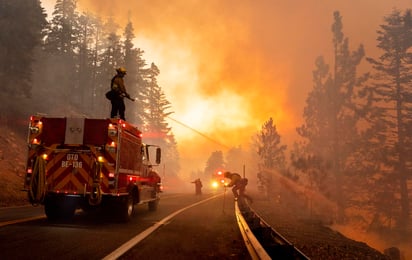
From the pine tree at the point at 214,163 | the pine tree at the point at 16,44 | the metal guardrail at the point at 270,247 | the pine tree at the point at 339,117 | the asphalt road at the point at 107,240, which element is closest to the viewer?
the asphalt road at the point at 107,240

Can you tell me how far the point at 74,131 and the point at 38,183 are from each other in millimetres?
1765

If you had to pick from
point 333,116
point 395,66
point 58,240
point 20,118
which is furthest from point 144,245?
point 333,116

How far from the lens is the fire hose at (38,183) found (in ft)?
35.2

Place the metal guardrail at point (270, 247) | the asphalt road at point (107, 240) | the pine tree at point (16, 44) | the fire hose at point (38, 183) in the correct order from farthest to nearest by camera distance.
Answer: the pine tree at point (16, 44)
the fire hose at point (38, 183)
the metal guardrail at point (270, 247)
the asphalt road at point (107, 240)

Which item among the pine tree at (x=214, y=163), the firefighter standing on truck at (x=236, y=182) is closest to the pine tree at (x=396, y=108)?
the firefighter standing on truck at (x=236, y=182)

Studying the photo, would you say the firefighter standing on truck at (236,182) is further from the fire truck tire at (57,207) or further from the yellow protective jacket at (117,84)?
the fire truck tire at (57,207)

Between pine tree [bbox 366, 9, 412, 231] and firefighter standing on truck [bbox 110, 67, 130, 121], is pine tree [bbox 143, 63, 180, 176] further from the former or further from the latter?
firefighter standing on truck [bbox 110, 67, 130, 121]

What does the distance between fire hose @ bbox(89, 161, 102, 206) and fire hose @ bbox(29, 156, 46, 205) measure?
131cm

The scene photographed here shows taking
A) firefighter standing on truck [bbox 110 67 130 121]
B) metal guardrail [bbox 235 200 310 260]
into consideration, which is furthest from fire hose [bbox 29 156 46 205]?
metal guardrail [bbox 235 200 310 260]

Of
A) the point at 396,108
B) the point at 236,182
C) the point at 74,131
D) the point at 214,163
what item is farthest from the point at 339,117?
the point at 214,163

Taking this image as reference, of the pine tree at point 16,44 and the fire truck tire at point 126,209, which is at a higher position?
the pine tree at point 16,44

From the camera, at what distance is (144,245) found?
816 cm

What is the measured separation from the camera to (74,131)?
37.7ft

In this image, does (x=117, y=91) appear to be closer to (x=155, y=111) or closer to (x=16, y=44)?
(x=16, y=44)
